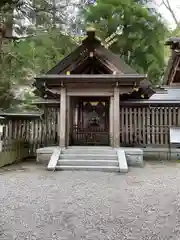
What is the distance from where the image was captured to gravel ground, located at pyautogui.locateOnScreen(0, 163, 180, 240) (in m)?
3.21

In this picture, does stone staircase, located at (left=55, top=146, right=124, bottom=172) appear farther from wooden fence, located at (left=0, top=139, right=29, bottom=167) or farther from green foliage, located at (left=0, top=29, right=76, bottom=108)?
green foliage, located at (left=0, top=29, right=76, bottom=108)

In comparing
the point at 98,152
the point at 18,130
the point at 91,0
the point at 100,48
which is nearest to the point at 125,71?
the point at 100,48

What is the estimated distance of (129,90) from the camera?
1035 centimetres

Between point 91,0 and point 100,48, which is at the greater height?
point 91,0

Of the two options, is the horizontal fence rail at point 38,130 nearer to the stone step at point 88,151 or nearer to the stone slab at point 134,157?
the stone step at point 88,151

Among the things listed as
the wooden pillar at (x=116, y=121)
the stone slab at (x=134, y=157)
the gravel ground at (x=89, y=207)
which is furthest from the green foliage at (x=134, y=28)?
the gravel ground at (x=89, y=207)

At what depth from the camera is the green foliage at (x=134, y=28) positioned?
20703 millimetres

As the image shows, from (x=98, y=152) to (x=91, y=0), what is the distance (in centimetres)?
1337

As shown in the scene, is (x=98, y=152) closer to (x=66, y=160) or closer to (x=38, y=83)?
(x=66, y=160)

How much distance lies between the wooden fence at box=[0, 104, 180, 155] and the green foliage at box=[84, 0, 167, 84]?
9.14m

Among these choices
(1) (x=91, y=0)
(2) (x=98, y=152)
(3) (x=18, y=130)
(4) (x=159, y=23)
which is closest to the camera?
(2) (x=98, y=152)

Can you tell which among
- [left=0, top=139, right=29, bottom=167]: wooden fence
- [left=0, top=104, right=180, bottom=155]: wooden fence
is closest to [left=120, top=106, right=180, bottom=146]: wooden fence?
[left=0, top=104, right=180, bottom=155]: wooden fence

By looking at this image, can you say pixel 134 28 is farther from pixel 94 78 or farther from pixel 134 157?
pixel 134 157

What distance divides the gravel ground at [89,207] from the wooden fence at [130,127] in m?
4.76
